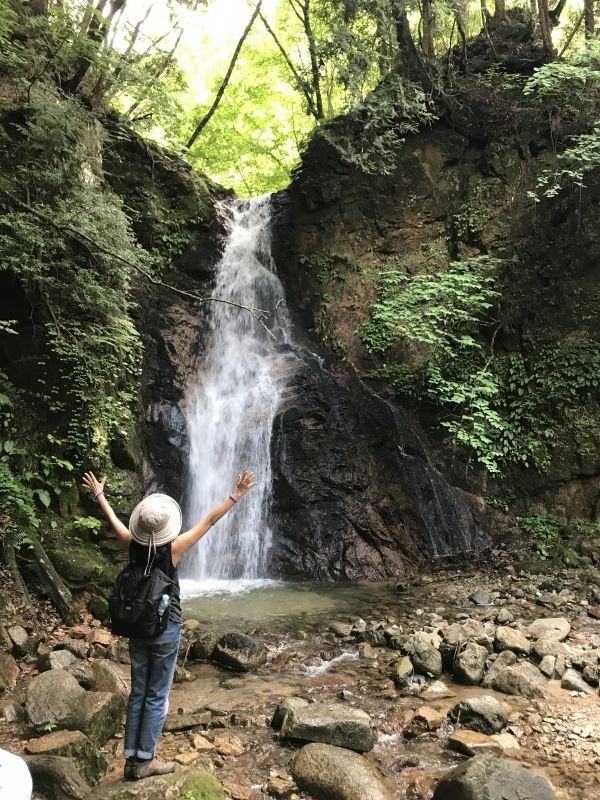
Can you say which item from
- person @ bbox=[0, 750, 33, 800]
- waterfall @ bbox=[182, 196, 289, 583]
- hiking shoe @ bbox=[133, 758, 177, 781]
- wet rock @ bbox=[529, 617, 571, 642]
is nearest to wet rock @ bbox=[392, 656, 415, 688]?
wet rock @ bbox=[529, 617, 571, 642]

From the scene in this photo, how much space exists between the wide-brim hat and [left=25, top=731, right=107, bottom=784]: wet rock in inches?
56.4

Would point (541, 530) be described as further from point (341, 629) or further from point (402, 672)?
point (402, 672)

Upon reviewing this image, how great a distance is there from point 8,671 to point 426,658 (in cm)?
371

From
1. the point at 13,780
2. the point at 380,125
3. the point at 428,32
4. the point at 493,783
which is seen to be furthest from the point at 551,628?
the point at 428,32

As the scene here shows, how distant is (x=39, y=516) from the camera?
6297 millimetres

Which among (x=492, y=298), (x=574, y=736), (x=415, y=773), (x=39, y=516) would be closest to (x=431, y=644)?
(x=574, y=736)

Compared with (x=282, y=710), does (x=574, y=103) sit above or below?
above

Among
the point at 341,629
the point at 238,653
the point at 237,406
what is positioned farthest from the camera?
the point at 237,406

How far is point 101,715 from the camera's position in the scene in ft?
12.3

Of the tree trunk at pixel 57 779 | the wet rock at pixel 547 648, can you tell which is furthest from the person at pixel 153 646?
the wet rock at pixel 547 648

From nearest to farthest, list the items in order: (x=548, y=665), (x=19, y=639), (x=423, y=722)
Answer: (x=423, y=722), (x=19, y=639), (x=548, y=665)

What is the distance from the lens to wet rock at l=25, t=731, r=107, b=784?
3174 millimetres

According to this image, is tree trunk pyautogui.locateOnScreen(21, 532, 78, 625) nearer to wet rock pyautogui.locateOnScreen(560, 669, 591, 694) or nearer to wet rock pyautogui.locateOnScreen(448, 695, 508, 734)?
wet rock pyautogui.locateOnScreen(448, 695, 508, 734)

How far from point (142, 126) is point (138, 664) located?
37.5 ft
